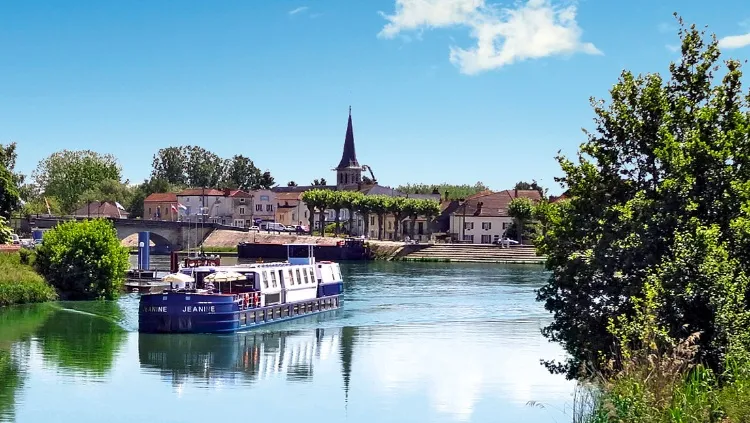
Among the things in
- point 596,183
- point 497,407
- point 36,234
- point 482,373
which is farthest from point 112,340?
point 36,234

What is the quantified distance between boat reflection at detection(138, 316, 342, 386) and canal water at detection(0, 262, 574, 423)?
7 centimetres

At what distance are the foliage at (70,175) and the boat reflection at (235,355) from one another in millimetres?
123256

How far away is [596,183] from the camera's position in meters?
24.2

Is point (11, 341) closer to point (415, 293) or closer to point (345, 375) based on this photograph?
point (345, 375)

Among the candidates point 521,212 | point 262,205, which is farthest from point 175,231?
point 521,212

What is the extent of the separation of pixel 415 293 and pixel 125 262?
19320 millimetres

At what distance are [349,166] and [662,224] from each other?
15288 centimetres

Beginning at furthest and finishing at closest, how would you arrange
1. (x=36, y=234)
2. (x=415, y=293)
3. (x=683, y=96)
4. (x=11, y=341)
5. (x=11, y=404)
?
(x=36, y=234) < (x=415, y=293) < (x=11, y=341) < (x=11, y=404) < (x=683, y=96)

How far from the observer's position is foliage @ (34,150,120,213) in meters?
164

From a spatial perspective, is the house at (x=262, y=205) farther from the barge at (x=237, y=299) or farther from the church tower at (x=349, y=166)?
the barge at (x=237, y=299)

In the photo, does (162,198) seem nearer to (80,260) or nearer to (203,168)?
(203,168)

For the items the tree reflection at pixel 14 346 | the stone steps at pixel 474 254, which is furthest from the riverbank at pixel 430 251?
the tree reflection at pixel 14 346

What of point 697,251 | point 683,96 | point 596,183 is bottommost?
point 697,251

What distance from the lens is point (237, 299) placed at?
46.1 m
